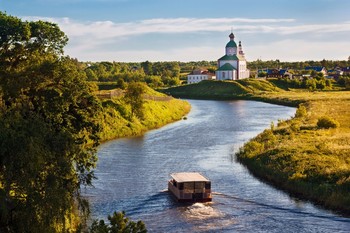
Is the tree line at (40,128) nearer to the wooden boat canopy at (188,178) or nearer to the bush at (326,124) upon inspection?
the wooden boat canopy at (188,178)

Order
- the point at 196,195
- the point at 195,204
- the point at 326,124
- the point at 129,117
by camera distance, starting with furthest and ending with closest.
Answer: the point at 129,117
the point at 326,124
the point at 196,195
the point at 195,204

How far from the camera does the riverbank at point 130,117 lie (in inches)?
2997

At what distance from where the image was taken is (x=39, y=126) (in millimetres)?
25703

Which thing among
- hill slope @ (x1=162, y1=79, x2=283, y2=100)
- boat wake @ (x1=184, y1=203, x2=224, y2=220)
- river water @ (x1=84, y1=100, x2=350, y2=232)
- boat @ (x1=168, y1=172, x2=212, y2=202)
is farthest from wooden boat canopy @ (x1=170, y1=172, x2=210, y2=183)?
hill slope @ (x1=162, y1=79, x2=283, y2=100)

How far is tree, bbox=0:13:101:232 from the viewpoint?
78.3 ft

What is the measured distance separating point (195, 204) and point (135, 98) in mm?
51879

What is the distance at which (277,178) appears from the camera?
45344mm

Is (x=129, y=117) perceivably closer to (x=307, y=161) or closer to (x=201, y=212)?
(x=307, y=161)

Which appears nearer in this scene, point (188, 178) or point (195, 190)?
point (195, 190)

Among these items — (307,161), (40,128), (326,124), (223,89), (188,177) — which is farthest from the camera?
(223,89)

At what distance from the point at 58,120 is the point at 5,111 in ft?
18.9

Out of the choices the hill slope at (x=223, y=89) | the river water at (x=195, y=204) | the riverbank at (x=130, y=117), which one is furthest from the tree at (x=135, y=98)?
the hill slope at (x=223, y=89)

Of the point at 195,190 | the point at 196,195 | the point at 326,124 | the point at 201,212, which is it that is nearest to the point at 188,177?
the point at 195,190

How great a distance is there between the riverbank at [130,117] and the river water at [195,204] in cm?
479
